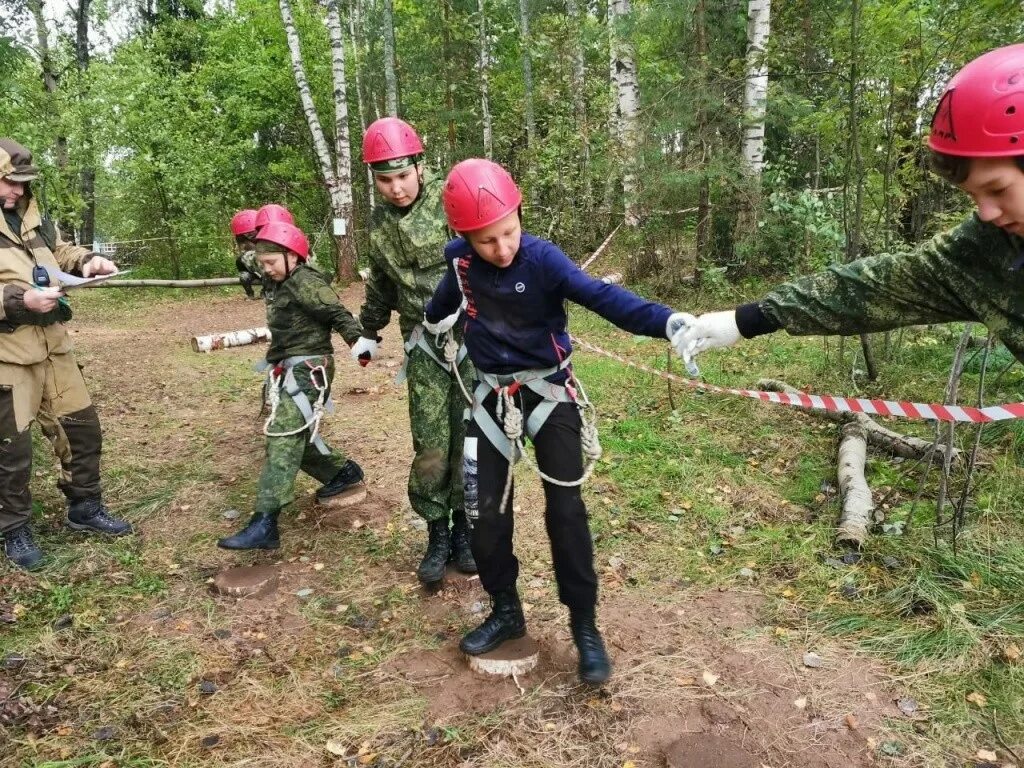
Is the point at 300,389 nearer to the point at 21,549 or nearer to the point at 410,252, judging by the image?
the point at 410,252

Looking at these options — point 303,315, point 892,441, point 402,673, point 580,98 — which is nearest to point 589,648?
point 402,673

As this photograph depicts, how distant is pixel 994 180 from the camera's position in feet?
6.88

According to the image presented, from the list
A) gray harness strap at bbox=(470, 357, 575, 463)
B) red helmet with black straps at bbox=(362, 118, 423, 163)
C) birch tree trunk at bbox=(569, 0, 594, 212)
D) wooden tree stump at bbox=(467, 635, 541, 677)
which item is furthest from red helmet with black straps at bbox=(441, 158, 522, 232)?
birch tree trunk at bbox=(569, 0, 594, 212)

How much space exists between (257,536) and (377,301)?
1.73 metres

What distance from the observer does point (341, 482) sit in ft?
17.5

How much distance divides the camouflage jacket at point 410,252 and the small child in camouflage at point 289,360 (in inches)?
20.1

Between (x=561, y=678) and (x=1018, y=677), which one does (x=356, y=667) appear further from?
(x=1018, y=677)

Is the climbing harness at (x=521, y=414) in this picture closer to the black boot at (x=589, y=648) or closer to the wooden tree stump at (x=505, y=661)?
the black boot at (x=589, y=648)

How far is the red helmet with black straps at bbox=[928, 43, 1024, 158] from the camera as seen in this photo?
201cm

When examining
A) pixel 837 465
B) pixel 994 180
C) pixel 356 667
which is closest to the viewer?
pixel 994 180

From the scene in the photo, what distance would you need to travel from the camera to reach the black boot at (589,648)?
3.13m

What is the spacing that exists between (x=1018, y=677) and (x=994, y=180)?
238cm

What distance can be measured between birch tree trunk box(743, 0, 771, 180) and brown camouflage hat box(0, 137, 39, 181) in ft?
25.8

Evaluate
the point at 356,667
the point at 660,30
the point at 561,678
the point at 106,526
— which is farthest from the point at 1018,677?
the point at 660,30
